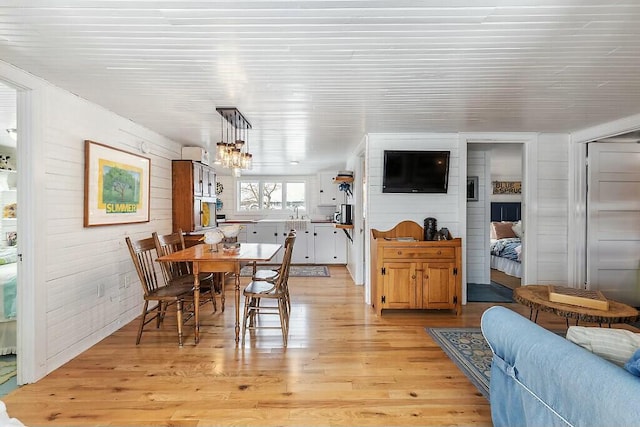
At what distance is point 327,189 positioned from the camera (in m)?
7.43

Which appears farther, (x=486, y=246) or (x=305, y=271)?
(x=305, y=271)

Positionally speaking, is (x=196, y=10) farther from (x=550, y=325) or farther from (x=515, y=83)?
(x=550, y=325)

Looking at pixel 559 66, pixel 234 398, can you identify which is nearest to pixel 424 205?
pixel 559 66

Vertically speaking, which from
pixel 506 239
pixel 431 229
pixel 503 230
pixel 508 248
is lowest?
pixel 508 248

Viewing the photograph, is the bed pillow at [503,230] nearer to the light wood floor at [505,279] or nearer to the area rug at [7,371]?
the light wood floor at [505,279]

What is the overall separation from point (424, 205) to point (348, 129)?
1.37 m

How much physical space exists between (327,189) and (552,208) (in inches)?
171

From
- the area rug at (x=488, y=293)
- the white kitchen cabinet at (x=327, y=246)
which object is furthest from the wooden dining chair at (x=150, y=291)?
the white kitchen cabinet at (x=327, y=246)

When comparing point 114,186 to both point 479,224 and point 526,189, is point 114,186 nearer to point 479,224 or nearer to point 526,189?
point 526,189

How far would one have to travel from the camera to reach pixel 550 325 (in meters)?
3.37

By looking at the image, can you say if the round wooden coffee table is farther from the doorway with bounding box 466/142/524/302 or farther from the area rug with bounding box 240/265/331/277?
the area rug with bounding box 240/265/331/277

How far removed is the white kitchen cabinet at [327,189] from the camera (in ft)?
24.4

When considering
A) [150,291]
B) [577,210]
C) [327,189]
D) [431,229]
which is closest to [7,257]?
[150,291]

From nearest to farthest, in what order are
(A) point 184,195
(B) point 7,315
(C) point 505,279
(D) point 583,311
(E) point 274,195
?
1. (D) point 583,311
2. (B) point 7,315
3. (A) point 184,195
4. (C) point 505,279
5. (E) point 274,195
